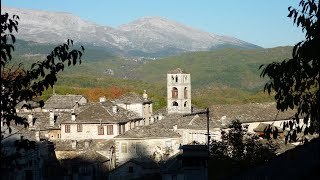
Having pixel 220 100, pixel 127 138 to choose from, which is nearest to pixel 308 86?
pixel 127 138

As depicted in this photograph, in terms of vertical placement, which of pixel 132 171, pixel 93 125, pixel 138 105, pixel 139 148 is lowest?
pixel 132 171

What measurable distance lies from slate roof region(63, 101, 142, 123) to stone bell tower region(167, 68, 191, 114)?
10741 mm

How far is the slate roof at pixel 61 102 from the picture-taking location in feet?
283

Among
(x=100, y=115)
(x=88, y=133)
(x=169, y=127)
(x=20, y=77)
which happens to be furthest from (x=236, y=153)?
(x=100, y=115)

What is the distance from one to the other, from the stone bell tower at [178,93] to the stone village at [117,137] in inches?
10.3

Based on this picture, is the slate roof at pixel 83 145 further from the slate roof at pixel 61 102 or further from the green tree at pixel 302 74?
the green tree at pixel 302 74

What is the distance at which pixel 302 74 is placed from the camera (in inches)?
446

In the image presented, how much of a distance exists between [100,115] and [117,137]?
23.0 ft

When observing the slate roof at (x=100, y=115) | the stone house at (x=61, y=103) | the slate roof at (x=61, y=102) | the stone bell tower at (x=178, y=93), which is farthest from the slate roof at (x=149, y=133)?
the slate roof at (x=61, y=102)

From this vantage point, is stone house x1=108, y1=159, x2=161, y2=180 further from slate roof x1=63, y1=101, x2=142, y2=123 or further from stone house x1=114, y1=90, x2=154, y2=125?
stone house x1=114, y1=90, x2=154, y2=125

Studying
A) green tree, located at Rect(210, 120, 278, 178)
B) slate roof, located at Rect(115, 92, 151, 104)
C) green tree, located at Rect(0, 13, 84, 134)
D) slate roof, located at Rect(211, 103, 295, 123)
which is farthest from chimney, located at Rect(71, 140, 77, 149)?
green tree, located at Rect(0, 13, 84, 134)

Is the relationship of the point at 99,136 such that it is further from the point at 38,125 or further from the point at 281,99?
the point at 281,99

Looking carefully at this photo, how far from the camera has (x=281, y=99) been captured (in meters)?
11.6

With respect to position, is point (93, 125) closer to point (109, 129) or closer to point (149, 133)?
point (109, 129)
